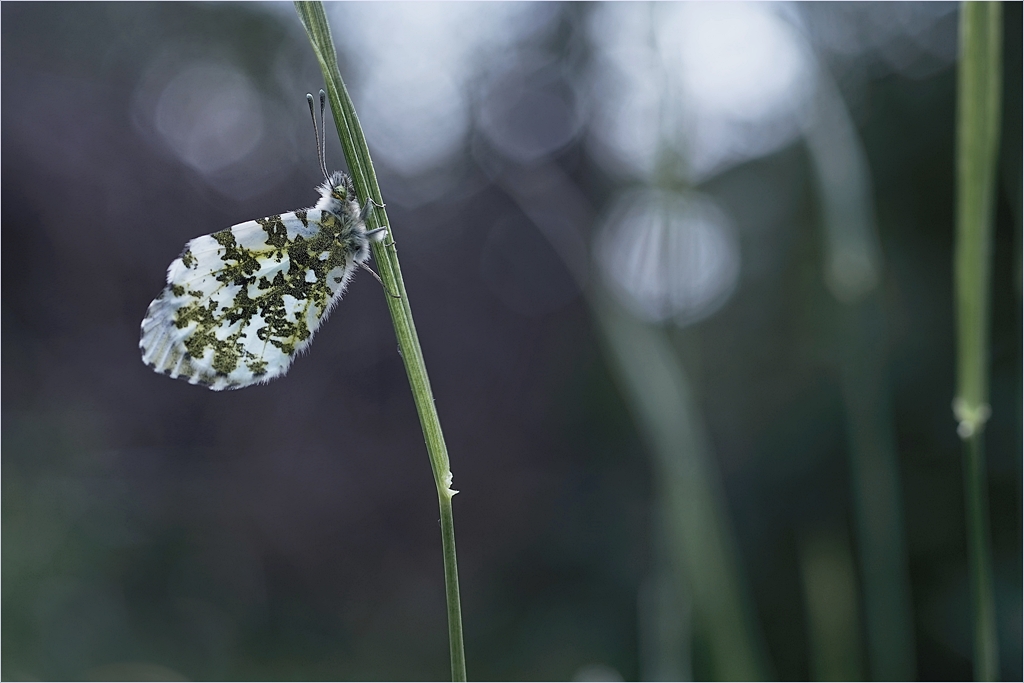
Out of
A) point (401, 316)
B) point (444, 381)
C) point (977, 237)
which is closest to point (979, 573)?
point (977, 237)

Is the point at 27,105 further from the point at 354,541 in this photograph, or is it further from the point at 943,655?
the point at 943,655

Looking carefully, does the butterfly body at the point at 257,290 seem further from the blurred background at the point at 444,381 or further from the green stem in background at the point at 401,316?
the blurred background at the point at 444,381

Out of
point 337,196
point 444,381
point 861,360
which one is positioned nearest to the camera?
point 337,196

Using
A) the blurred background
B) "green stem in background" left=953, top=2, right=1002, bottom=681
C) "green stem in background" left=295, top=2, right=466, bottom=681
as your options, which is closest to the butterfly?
"green stem in background" left=295, top=2, right=466, bottom=681

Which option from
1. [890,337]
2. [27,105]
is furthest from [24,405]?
[890,337]

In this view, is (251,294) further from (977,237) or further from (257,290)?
(977,237)

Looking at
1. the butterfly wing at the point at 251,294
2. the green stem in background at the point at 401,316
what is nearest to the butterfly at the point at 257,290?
the butterfly wing at the point at 251,294

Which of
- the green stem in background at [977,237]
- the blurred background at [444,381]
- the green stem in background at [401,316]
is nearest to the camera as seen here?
the green stem in background at [401,316]

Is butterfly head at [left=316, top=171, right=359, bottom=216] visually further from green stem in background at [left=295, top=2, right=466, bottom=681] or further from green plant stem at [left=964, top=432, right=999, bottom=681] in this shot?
green plant stem at [left=964, top=432, right=999, bottom=681]
